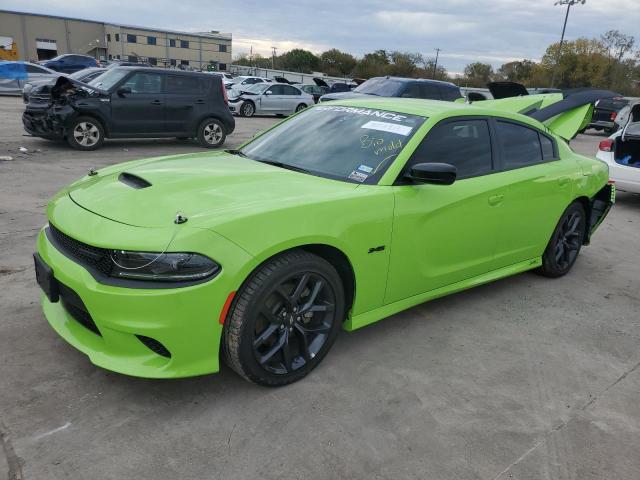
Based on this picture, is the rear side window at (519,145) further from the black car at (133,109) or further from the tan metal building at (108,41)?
the tan metal building at (108,41)

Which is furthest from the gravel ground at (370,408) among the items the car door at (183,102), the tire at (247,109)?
the tire at (247,109)

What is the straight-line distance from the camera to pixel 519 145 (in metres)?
4.29

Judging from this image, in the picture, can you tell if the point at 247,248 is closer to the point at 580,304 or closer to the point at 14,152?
the point at 580,304

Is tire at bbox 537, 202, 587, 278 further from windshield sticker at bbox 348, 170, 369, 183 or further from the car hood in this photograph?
the car hood

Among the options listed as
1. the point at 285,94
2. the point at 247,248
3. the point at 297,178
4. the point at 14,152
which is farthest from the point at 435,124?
the point at 285,94

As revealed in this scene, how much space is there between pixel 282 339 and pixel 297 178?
1000 millimetres

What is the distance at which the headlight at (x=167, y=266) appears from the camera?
7.93 ft

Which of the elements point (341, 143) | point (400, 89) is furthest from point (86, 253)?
point (400, 89)

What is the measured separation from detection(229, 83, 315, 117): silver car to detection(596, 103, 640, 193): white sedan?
13129 millimetres

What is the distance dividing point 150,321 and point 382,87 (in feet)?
40.8

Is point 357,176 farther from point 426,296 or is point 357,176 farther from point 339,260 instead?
point 426,296

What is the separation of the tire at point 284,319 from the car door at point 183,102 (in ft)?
30.4

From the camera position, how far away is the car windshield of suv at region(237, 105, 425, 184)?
3.36 m

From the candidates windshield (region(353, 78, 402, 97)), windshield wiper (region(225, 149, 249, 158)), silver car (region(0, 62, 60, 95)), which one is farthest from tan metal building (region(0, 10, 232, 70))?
windshield wiper (region(225, 149, 249, 158))
